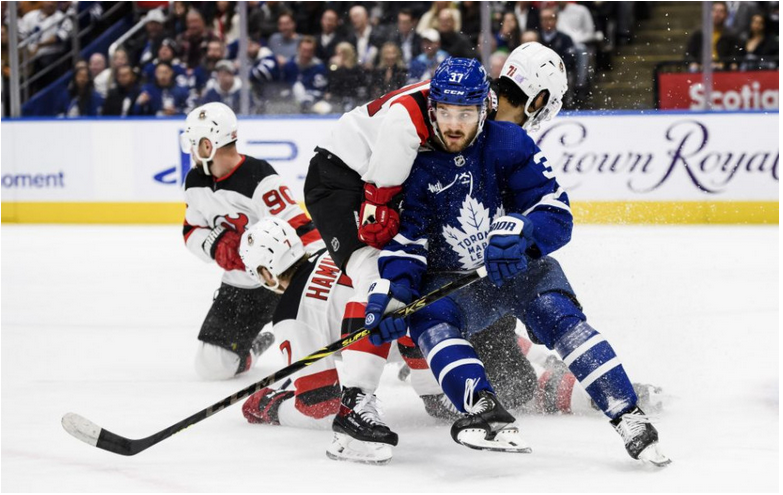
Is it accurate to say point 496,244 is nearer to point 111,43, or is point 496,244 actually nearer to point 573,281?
point 573,281

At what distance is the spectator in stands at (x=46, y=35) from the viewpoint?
337 inches

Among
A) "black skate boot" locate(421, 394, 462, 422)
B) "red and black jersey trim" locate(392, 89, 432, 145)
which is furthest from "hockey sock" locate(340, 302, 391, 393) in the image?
"red and black jersey trim" locate(392, 89, 432, 145)

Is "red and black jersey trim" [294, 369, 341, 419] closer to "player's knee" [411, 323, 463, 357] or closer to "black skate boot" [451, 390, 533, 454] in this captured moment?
"player's knee" [411, 323, 463, 357]

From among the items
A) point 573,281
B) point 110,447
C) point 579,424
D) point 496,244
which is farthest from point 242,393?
point 573,281

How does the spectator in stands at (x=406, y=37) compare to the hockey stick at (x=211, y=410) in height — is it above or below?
below

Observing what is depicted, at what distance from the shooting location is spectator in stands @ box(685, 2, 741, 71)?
7832 mm

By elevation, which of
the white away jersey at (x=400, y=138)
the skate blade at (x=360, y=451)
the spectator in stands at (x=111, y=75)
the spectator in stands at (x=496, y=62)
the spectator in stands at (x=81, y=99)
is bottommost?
the spectator in stands at (x=81, y=99)

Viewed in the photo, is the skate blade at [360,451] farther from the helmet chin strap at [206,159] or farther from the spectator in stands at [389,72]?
the spectator in stands at [389,72]

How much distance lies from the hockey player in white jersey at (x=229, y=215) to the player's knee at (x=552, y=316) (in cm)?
127

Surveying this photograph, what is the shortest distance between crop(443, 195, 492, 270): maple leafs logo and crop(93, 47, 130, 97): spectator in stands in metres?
6.24

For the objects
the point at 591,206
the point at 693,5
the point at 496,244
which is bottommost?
the point at 591,206

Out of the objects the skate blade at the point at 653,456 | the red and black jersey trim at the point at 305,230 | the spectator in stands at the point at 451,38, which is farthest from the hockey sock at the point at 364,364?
the spectator in stands at the point at 451,38

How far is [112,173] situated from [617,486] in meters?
6.52

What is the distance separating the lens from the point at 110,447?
8.80 ft
